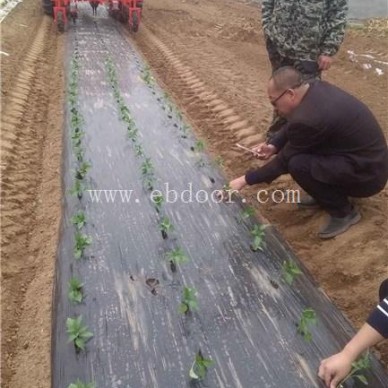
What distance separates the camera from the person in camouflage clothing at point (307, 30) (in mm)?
4180

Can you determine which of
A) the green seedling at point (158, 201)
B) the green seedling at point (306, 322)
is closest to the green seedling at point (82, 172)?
the green seedling at point (158, 201)

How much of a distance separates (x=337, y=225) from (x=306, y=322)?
118 cm

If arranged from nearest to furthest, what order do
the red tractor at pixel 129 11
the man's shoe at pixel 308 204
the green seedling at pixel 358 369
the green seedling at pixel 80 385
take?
1. the green seedling at pixel 80 385
2. the green seedling at pixel 358 369
3. the man's shoe at pixel 308 204
4. the red tractor at pixel 129 11

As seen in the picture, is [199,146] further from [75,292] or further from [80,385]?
[80,385]

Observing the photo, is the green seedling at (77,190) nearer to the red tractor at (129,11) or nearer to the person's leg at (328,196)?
the person's leg at (328,196)

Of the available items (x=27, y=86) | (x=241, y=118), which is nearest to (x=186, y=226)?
(x=241, y=118)

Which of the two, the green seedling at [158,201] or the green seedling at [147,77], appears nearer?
the green seedling at [158,201]

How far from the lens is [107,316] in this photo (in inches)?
111

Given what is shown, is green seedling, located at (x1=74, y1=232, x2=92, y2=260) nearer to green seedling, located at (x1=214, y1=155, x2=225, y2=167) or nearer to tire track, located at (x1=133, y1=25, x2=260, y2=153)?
green seedling, located at (x1=214, y1=155, x2=225, y2=167)

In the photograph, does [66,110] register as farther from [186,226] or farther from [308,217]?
[308,217]

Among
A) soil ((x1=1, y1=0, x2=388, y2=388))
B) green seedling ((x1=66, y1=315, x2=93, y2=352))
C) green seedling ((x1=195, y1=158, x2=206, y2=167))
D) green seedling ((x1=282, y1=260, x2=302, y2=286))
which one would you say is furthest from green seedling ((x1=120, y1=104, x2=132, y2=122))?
green seedling ((x1=66, y1=315, x2=93, y2=352))

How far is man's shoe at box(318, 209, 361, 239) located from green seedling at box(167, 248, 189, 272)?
3.89 ft

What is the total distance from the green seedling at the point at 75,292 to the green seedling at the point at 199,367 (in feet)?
2.90

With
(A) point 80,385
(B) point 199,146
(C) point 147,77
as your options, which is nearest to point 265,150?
(B) point 199,146
